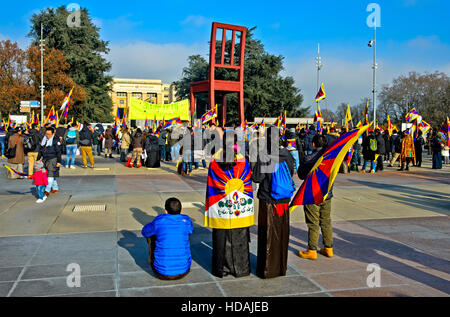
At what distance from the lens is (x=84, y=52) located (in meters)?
44.6

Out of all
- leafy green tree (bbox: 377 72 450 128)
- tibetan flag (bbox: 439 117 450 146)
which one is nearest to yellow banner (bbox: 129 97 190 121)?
tibetan flag (bbox: 439 117 450 146)

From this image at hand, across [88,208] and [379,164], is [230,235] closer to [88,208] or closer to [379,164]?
[88,208]

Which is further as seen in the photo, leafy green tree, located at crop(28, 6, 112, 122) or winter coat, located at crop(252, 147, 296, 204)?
leafy green tree, located at crop(28, 6, 112, 122)

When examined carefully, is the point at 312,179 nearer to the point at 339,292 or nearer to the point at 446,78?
the point at 339,292

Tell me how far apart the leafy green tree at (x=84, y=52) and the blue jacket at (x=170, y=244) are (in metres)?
42.7

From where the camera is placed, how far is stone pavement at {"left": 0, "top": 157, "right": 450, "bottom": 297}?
14.1ft

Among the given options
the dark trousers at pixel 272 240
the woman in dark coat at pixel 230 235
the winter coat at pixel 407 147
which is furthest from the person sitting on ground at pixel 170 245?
the winter coat at pixel 407 147

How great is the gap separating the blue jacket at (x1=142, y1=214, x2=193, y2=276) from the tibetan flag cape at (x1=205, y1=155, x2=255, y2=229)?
36 cm

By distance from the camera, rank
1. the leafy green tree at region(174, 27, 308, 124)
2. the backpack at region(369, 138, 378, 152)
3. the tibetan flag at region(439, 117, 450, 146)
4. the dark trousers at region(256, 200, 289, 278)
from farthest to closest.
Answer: the leafy green tree at region(174, 27, 308, 124)
the tibetan flag at region(439, 117, 450, 146)
the backpack at region(369, 138, 378, 152)
the dark trousers at region(256, 200, 289, 278)

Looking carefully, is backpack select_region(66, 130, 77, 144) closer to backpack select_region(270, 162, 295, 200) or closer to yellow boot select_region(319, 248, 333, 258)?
yellow boot select_region(319, 248, 333, 258)

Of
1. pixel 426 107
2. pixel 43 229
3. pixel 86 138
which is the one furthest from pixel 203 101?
pixel 43 229
